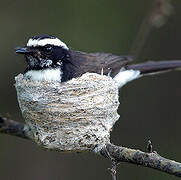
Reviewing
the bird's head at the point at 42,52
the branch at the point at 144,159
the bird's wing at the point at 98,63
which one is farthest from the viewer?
the bird's wing at the point at 98,63

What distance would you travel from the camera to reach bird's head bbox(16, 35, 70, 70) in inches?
241

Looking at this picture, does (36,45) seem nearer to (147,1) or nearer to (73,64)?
(73,64)

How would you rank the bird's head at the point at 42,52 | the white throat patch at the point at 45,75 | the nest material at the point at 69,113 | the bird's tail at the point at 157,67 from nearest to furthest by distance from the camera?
the nest material at the point at 69,113
the white throat patch at the point at 45,75
the bird's head at the point at 42,52
the bird's tail at the point at 157,67

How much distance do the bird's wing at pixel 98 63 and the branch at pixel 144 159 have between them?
1.25 meters

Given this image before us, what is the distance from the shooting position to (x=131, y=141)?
9.17 metres

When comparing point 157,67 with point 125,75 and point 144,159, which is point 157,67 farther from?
point 144,159

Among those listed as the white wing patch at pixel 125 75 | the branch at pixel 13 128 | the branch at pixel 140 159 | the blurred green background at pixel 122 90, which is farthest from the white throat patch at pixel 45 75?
the blurred green background at pixel 122 90

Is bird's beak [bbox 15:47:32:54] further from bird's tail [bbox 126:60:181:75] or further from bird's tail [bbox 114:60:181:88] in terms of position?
bird's tail [bbox 126:60:181:75]

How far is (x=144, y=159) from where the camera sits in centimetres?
491

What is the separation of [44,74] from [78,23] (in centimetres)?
297

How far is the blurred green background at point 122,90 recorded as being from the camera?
8898mm

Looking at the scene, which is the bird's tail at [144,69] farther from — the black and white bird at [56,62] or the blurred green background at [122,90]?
the blurred green background at [122,90]

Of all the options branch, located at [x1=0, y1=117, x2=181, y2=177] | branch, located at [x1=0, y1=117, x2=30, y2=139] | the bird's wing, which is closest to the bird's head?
the bird's wing

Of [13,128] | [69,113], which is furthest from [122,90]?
[69,113]
